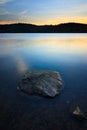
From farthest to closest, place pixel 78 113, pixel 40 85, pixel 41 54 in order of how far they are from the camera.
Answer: pixel 41 54
pixel 40 85
pixel 78 113

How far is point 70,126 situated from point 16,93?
16.7 feet

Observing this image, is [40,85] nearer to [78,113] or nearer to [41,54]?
[78,113]

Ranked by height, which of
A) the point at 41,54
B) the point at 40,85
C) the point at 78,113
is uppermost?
the point at 40,85

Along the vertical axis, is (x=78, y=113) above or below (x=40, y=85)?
below

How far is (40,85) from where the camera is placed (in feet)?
40.4

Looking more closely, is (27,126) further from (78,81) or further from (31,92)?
(78,81)

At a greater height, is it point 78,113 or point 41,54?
point 78,113

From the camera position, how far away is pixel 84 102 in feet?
37.7

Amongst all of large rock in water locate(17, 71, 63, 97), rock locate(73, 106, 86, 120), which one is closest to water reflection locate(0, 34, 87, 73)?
large rock in water locate(17, 71, 63, 97)

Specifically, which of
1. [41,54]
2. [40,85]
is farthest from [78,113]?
[41,54]

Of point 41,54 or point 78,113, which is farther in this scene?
point 41,54

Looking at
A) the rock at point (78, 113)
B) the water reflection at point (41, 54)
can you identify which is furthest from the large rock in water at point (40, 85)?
the water reflection at point (41, 54)

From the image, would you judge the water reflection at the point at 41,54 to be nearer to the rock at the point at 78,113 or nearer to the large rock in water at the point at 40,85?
the large rock in water at the point at 40,85

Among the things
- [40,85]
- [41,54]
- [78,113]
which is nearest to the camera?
[78,113]
